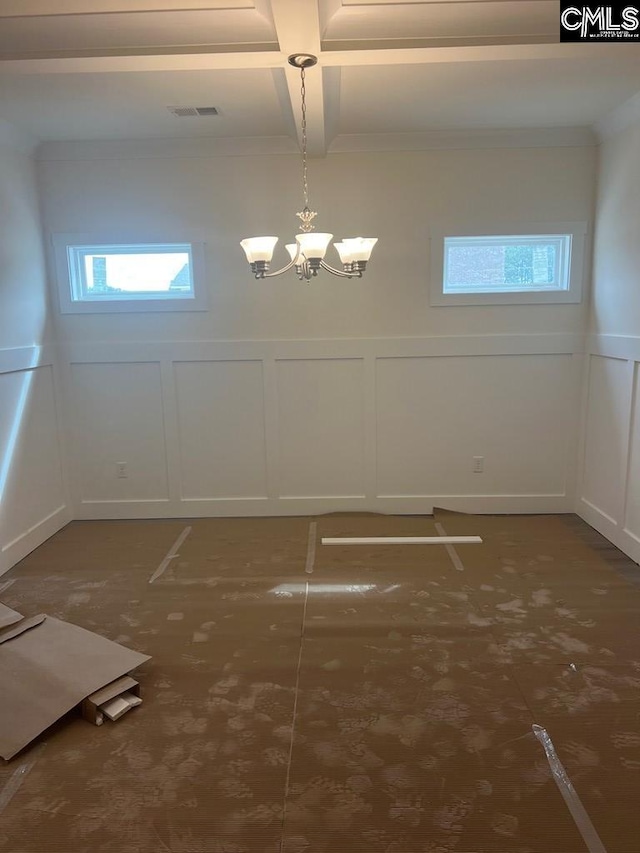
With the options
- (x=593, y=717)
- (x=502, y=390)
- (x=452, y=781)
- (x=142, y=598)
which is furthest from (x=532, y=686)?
(x=502, y=390)

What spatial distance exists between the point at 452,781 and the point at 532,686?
64cm

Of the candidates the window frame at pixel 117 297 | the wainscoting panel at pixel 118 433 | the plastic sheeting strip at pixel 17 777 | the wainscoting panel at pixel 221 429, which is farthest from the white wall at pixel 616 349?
the plastic sheeting strip at pixel 17 777

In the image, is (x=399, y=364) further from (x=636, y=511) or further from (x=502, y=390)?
(x=636, y=511)

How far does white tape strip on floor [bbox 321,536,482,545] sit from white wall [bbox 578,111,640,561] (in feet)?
2.96

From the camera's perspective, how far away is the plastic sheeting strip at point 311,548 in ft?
11.5

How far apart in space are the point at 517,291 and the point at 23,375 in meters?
3.38

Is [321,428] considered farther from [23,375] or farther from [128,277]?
[23,375]

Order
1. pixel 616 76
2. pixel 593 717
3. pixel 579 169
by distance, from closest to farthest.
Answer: pixel 593 717 → pixel 616 76 → pixel 579 169

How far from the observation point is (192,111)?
135 inches

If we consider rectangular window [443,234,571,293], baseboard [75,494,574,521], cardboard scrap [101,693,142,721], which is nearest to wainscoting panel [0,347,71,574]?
baseboard [75,494,574,521]

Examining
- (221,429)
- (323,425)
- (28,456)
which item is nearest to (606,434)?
(323,425)

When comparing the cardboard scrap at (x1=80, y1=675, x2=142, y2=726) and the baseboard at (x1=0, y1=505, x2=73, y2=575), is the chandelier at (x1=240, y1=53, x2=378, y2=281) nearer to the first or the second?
the cardboard scrap at (x1=80, y1=675, x2=142, y2=726)

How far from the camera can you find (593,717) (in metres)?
2.21

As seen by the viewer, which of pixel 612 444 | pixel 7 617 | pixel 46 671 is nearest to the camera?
pixel 46 671
